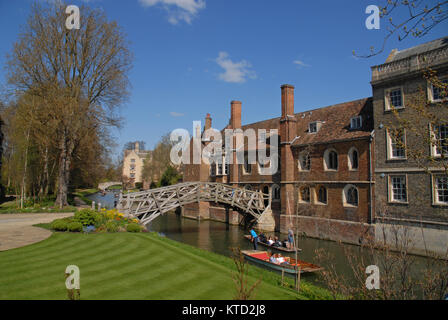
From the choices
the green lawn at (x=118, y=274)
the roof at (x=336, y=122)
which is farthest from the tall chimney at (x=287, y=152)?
the green lawn at (x=118, y=274)

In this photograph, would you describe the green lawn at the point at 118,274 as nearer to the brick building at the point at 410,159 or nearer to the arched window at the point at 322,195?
the brick building at the point at 410,159

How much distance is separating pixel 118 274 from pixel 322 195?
1980 cm

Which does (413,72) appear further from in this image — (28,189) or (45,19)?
(28,189)

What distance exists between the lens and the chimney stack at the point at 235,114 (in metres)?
35.9

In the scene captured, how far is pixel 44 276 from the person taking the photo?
8.84 m

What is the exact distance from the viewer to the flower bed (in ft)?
51.2

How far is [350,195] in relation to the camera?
23.3m

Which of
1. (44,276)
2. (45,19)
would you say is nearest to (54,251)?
(44,276)

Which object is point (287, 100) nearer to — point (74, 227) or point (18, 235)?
point (74, 227)

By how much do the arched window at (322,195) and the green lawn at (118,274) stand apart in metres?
15.4

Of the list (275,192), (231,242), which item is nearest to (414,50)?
(275,192)

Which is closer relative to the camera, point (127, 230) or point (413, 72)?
point (127, 230)
